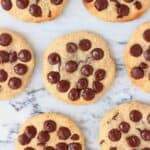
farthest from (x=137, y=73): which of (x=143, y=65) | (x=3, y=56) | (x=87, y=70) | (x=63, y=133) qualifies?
(x=3, y=56)

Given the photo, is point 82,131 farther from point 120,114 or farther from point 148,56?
point 148,56

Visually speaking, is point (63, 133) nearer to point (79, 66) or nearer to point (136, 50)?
point (79, 66)

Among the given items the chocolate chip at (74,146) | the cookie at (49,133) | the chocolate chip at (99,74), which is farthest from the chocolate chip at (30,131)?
the chocolate chip at (99,74)

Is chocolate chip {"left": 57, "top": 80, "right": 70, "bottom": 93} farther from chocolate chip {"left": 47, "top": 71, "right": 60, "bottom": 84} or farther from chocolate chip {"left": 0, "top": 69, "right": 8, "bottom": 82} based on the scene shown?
chocolate chip {"left": 0, "top": 69, "right": 8, "bottom": 82}

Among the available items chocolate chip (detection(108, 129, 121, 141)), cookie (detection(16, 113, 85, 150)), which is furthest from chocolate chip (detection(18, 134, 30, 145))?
chocolate chip (detection(108, 129, 121, 141))

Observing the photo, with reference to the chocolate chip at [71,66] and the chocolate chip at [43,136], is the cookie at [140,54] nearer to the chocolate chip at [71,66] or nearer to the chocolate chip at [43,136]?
the chocolate chip at [71,66]

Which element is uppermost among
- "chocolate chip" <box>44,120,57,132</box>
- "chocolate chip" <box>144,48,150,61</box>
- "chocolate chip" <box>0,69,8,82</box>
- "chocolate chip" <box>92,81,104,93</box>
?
"chocolate chip" <box>144,48,150,61</box>

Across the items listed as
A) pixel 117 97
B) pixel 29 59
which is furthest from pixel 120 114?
pixel 29 59
